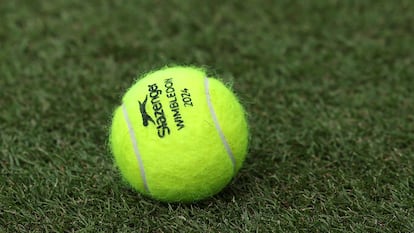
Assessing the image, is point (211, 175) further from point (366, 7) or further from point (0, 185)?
point (366, 7)

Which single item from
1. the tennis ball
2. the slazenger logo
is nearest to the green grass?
the tennis ball

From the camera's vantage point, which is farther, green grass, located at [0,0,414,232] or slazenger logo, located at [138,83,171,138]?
green grass, located at [0,0,414,232]

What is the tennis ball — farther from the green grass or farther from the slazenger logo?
the green grass

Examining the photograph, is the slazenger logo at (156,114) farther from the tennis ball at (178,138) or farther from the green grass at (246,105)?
the green grass at (246,105)

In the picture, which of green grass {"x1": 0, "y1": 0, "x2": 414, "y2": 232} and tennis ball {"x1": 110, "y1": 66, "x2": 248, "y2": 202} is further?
green grass {"x1": 0, "y1": 0, "x2": 414, "y2": 232}

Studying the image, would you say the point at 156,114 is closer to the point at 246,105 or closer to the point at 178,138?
the point at 178,138

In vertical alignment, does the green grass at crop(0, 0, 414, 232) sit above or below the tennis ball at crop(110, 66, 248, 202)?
below
